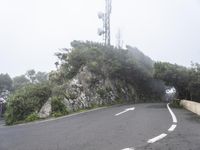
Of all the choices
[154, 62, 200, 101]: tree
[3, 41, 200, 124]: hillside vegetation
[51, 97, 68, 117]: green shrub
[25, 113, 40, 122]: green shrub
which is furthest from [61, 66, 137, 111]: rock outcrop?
[154, 62, 200, 101]: tree

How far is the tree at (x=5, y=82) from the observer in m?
80.5

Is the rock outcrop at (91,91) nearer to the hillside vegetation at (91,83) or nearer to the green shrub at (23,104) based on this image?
the hillside vegetation at (91,83)

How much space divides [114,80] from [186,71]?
9.73 metres

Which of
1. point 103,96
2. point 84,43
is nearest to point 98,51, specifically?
point 84,43

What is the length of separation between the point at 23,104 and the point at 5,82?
179 ft

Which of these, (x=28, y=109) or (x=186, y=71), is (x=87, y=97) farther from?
(x=186, y=71)

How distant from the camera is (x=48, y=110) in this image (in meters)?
28.1

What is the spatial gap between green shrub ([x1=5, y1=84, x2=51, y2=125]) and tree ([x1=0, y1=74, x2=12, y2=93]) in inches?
2057

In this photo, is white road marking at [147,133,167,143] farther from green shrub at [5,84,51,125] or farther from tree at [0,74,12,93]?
tree at [0,74,12,93]

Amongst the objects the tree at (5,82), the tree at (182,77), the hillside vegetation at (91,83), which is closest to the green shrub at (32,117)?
the hillside vegetation at (91,83)

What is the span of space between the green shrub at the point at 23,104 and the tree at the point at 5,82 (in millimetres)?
52250

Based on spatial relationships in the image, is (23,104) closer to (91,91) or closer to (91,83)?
(91,91)

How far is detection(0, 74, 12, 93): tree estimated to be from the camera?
264 feet

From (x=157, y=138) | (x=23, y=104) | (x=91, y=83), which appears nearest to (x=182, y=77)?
(x=91, y=83)
